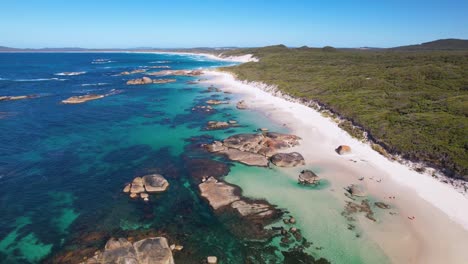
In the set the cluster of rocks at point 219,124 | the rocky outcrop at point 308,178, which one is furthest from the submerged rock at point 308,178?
the cluster of rocks at point 219,124

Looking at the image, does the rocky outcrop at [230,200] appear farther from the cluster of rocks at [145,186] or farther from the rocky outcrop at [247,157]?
the rocky outcrop at [247,157]

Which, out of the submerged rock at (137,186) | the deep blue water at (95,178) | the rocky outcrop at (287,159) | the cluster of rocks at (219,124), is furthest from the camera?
the cluster of rocks at (219,124)

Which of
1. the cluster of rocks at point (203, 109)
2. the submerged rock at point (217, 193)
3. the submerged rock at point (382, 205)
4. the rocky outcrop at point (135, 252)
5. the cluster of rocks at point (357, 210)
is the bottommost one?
the cluster of rocks at point (203, 109)

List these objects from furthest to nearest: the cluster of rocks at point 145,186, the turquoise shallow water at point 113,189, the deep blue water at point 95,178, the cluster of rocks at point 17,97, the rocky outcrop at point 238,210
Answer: the cluster of rocks at point 17,97 → the cluster of rocks at point 145,186 → the rocky outcrop at point 238,210 → the deep blue water at point 95,178 → the turquoise shallow water at point 113,189

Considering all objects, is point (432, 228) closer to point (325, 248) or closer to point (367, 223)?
point (367, 223)

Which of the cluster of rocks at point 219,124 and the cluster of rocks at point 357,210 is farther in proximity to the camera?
the cluster of rocks at point 219,124

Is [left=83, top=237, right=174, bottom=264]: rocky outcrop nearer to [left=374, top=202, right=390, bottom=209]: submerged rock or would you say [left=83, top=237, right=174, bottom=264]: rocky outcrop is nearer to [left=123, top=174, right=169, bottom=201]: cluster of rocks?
[left=123, top=174, right=169, bottom=201]: cluster of rocks

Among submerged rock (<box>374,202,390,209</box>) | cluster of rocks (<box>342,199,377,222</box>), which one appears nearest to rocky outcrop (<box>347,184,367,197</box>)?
cluster of rocks (<box>342,199,377,222</box>)

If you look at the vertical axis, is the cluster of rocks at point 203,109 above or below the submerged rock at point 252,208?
below

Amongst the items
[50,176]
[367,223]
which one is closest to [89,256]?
[50,176]
